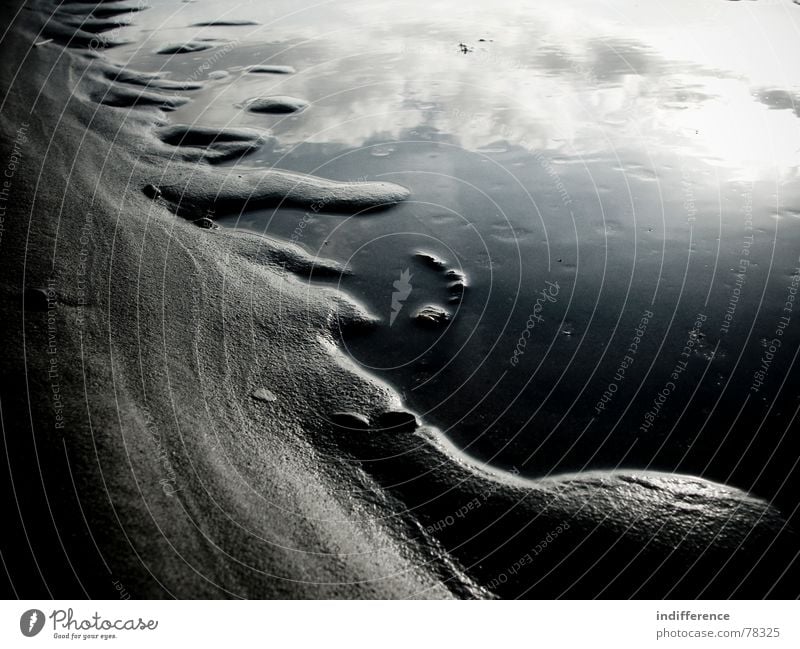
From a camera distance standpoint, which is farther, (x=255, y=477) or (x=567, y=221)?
(x=567, y=221)

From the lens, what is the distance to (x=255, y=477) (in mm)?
2895

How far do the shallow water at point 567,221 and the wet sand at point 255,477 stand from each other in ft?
0.93

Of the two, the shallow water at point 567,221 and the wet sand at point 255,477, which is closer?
the wet sand at point 255,477

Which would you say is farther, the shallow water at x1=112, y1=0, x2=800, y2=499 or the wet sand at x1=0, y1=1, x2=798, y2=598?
the shallow water at x1=112, y1=0, x2=800, y2=499

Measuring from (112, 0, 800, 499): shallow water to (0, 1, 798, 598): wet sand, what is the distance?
28 centimetres

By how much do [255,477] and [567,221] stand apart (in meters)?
3.31

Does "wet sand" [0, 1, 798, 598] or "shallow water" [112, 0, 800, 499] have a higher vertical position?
"shallow water" [112, 0, 800, 499]

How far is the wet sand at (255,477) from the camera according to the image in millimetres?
2537

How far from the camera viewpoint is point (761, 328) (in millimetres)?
3938

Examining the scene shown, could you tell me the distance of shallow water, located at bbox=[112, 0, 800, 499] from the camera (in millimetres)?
3404

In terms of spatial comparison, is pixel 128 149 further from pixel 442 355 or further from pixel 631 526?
pixel 631 526

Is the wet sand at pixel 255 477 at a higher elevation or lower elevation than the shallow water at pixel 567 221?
lower

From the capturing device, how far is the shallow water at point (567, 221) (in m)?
3.40
